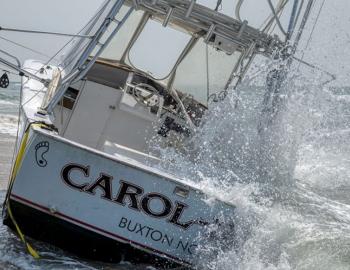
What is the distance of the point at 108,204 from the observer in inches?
193

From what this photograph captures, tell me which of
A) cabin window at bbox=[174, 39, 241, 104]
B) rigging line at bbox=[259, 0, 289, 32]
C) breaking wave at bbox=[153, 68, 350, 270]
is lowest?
breaking wave at bbox=[153, 68, 350, 270]

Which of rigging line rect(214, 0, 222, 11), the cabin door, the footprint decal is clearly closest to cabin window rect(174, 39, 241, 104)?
the cabin door

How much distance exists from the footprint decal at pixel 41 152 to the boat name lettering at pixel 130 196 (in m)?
0.18

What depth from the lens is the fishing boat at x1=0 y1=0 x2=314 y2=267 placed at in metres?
4.88

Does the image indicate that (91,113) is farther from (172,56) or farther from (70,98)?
(172,56)

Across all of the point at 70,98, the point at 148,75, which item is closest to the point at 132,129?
the point at 70,98

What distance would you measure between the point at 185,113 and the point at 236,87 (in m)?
0.72

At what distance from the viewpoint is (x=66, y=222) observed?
4938 mm

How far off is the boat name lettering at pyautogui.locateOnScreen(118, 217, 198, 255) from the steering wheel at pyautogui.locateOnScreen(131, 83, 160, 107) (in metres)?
2.25

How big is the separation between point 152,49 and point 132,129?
1.30 m

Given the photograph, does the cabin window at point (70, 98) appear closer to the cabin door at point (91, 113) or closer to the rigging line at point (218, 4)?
the cabin door at point (91, 113)

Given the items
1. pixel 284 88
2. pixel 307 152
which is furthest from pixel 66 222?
pixel 307 152

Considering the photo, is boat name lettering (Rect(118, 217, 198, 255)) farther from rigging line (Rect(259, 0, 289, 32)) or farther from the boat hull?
rigging line (Rect(259, 0, 289, 32))

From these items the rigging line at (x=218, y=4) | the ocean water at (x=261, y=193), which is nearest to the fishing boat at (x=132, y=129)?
the rigging line at (x=218, y=4)
